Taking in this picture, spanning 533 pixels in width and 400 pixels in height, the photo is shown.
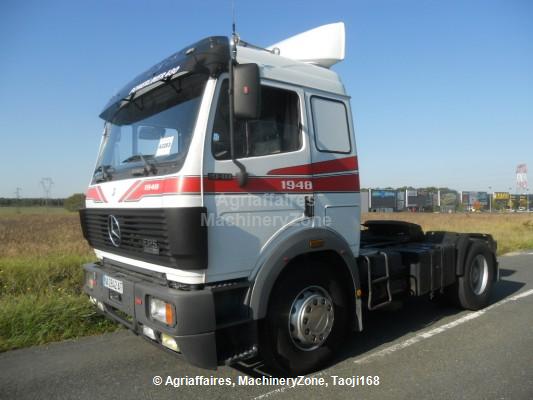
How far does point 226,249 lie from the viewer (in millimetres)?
3113

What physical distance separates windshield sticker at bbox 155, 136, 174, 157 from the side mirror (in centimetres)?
70

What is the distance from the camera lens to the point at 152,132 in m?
3.64

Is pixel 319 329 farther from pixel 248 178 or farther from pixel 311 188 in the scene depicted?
pixel 248 178

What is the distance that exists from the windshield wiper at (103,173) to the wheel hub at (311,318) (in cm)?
217

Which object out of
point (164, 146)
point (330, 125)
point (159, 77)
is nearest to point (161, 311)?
point (164, 146)

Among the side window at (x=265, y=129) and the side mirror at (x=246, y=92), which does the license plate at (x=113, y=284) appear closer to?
the side window at (x=265, y=129)

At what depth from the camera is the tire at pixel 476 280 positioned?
5465mm

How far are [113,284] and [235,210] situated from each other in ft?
4.50

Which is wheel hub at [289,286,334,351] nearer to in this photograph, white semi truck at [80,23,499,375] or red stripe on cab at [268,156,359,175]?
white semi truck at [80,23,499,375]

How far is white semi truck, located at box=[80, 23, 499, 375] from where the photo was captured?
117 inches

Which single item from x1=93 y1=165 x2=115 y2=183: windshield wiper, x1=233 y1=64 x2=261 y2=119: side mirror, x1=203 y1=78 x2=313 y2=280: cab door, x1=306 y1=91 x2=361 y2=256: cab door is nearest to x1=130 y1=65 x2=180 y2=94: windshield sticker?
x1=203 y1=78 x2=313 y2=280: cab door

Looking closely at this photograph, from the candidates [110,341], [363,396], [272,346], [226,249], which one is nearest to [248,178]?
[226,249]

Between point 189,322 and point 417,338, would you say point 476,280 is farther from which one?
point 189,322

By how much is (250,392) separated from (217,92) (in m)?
2.43
